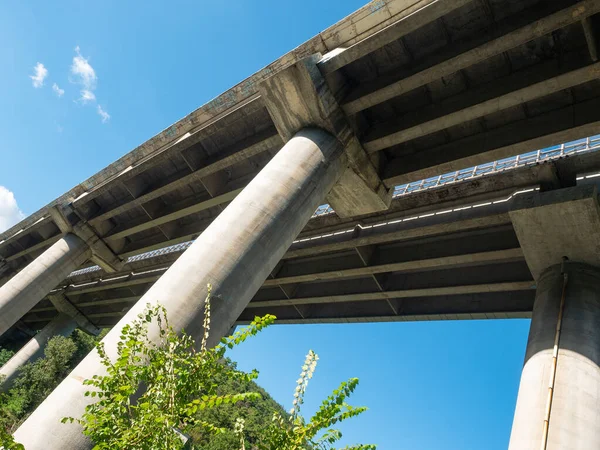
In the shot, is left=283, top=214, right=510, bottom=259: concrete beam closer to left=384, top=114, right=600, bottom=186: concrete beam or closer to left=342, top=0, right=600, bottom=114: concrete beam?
left=384, top=114, right=600, bottom=186: concrete beam

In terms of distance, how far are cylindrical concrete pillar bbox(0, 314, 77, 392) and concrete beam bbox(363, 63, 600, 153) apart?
32.7 metres

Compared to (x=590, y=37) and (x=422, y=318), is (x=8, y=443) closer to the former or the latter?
(x=590, y=37)

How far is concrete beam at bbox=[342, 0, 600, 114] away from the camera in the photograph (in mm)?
7062

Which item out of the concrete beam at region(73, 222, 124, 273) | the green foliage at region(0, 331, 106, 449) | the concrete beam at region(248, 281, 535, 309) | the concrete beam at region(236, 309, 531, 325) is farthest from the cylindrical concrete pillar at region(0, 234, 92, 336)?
the green foliage at region(0, 331, 106, 449)

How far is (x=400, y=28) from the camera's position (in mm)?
8258

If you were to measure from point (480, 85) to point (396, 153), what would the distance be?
10.0 ft

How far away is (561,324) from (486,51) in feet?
20.3

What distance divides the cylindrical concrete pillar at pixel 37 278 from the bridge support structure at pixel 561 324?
1710 centimetres

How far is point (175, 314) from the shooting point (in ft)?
20.0

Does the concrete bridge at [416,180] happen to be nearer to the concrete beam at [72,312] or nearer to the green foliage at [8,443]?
the green foliage at [8,443]

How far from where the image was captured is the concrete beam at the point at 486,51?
7.06 meters

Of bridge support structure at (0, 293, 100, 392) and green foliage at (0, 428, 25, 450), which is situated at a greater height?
bridge support structure at (0, 293, 100, 392)

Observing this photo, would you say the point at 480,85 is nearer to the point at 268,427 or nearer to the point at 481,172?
the point at 481,172

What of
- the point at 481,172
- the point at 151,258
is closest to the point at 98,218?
the point at 151,258
